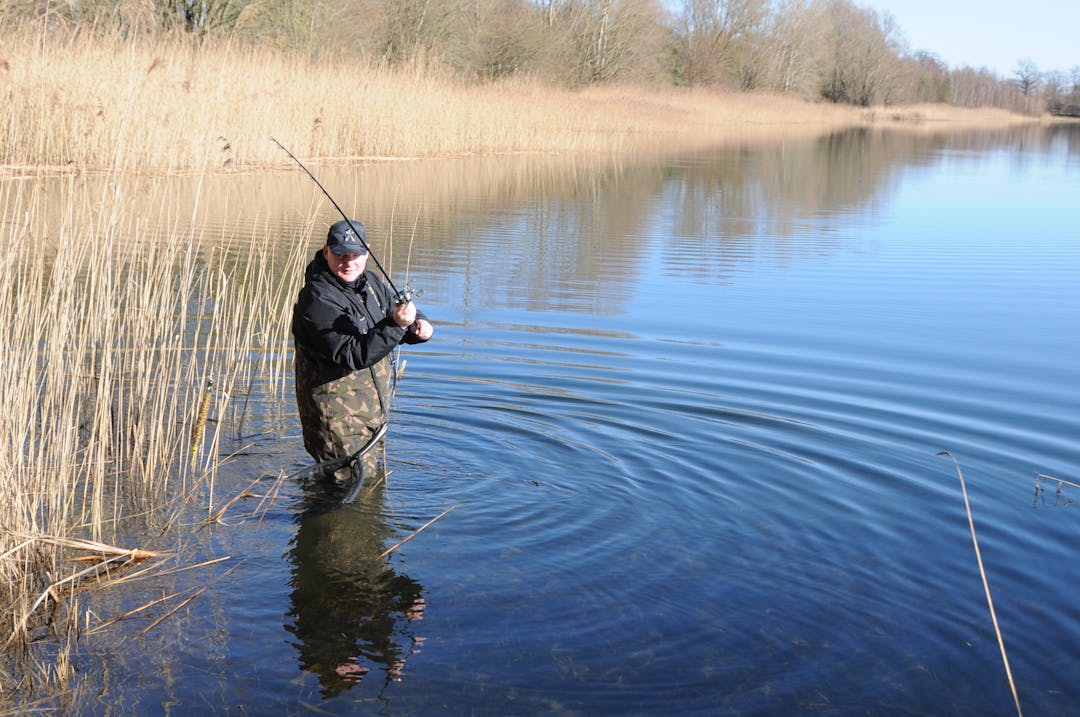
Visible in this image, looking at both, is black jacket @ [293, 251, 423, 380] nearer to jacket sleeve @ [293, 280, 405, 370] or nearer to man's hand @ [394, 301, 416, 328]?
jacket sleeve @ [293, 280, 405, 370]

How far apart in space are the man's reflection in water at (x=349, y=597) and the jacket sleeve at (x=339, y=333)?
2.57 ft

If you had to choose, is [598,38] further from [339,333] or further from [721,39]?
[339,333]

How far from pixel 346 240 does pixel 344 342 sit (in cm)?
44

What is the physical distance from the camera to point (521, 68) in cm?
3934

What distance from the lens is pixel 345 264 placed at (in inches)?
191

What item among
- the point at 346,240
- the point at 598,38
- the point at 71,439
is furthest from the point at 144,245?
the point at 598,38

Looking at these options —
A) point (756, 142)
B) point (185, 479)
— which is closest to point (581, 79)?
point (756, 142)

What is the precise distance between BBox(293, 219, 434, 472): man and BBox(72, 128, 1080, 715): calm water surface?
44 centimetres

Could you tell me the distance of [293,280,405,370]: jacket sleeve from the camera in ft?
15.1

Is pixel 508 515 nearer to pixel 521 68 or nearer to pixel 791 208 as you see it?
pixel 791 208

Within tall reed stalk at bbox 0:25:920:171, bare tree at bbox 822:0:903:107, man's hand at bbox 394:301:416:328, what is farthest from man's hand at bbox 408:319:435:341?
bare tree at bbox 822:0:903:107

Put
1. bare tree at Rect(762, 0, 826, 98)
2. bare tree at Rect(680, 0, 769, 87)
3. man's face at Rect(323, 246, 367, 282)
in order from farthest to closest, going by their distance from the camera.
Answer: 1. bare tree at Rect(762, 0, 826, 98)
2. bare tree at Rect(680, 0, 769, 87)
3. man's face at Rect(323, 246, 367, 282)

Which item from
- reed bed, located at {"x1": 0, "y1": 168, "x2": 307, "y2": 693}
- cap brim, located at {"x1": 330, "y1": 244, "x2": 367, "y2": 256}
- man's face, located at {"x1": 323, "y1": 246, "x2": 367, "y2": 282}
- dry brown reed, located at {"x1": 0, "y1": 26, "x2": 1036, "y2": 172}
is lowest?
reed bed, located at {"x1": 0, "y1": 168, "x2": 307, "y2": 693}

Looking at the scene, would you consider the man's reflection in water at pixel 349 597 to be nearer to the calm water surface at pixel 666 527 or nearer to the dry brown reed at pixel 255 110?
the calm water surface at pixel 666 527
